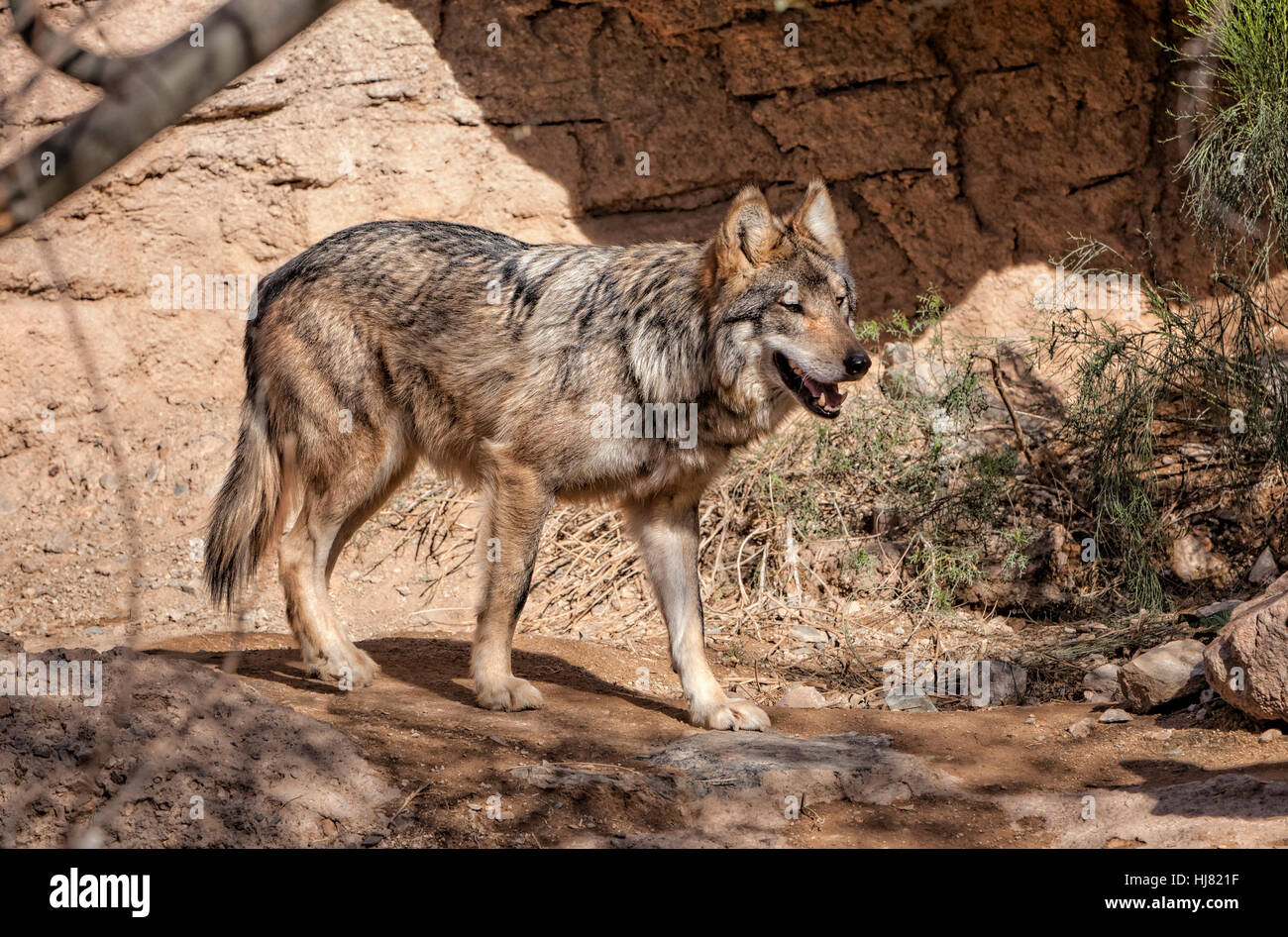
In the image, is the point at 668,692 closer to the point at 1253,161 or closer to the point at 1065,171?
the point at 1253,161

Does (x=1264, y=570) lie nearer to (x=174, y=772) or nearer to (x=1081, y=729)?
(x=1081, y=729)

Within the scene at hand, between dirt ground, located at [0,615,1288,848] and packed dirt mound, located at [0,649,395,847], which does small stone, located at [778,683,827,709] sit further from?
packed dirt mound, located at [0,649,395,847]

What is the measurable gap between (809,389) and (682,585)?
100 cm

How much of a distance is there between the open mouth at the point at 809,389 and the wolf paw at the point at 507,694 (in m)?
1.63

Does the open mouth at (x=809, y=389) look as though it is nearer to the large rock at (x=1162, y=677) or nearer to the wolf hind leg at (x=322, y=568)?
the large rock at (x=1162, y=677)

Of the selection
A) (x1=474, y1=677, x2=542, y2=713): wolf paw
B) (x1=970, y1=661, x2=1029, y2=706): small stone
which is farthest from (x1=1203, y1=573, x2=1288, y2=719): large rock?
(x1=474, y1=677, x2=542, y2=713): wolf paw

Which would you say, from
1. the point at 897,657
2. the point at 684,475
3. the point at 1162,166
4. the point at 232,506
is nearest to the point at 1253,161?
the point at 1162,166

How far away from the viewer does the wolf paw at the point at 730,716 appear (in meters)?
4.83

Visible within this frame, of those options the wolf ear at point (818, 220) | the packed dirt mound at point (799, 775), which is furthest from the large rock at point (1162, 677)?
the wolf ear at point (818, 220)

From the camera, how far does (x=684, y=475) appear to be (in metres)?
5.10

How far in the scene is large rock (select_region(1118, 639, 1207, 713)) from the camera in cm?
484

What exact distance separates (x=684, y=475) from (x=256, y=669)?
2.19 metres

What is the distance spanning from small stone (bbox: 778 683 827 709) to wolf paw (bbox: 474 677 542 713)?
4.46 feet

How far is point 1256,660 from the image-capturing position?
13.9 feet
